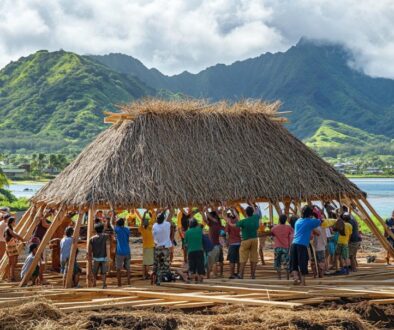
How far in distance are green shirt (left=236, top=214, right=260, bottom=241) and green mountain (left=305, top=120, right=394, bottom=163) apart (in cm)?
14355

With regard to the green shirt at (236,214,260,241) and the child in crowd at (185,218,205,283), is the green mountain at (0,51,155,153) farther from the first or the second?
the child in crowd at (185,218,205,283)

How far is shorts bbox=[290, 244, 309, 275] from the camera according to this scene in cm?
1243

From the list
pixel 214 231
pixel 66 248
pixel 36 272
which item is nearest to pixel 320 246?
pixel 214 231

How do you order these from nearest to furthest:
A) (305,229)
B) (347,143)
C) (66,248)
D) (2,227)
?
(305,229) → (66,248) → (2,227) → (347,143)

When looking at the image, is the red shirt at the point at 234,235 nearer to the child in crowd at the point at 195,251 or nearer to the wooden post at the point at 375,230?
the child in crowd at the point at 195,251

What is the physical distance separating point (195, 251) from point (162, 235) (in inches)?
29.4

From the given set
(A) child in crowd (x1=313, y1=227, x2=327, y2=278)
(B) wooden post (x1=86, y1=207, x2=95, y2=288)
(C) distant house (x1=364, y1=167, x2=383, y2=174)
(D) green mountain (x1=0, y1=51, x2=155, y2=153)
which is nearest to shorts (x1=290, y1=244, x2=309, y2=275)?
(A) child in crowd (x1=313, y1=227, x2=327, y2=278)

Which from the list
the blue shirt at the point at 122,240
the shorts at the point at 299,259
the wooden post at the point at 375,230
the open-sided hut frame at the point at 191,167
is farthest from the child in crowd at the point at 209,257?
the wooden post at the point at 375,230

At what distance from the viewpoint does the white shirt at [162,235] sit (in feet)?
42.6

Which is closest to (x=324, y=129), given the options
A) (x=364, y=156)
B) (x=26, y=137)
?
(x=364, y=156)

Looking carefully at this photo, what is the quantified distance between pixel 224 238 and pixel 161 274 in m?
3.50

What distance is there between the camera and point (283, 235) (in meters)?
13.6

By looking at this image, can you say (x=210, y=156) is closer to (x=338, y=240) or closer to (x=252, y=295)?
(x=338, y=240)

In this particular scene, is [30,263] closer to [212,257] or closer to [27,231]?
[27,231]
